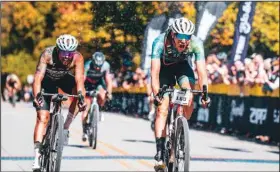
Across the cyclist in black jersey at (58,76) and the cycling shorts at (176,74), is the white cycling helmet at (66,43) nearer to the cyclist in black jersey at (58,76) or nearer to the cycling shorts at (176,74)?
the cyclist in black jersey at (58,76)

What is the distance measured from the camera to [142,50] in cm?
921

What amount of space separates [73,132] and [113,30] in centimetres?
951

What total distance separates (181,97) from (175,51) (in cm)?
40

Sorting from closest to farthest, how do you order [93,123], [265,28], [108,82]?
[108,82] → [93,123] → [265,28]

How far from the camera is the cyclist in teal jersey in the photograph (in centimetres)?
660

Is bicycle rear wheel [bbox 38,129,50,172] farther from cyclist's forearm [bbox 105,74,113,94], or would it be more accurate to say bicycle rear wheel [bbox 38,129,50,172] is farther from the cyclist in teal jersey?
cyclist's forearm [bbox 105,74,113,94]

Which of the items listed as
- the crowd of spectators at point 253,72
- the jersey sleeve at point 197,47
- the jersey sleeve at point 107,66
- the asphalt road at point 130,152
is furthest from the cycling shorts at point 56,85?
the crowd of spectators at point 253,72

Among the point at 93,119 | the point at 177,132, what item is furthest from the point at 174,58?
the point at 93,119

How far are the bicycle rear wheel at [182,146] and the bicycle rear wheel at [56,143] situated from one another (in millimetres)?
1235

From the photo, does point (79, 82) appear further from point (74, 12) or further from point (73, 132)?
point (73, 132)

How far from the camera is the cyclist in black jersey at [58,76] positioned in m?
7.21

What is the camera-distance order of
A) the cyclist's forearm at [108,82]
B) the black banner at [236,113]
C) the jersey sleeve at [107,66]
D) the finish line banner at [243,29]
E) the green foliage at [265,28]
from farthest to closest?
the green foliage at [265,28] → the finish line banner at [243,29] → the black banner at [236,113] → the cyclist's forearm at [108,82] → the jersey sleeve at [107,66]

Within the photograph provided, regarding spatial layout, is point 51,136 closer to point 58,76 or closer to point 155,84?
point 58,76

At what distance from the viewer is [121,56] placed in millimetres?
9414
